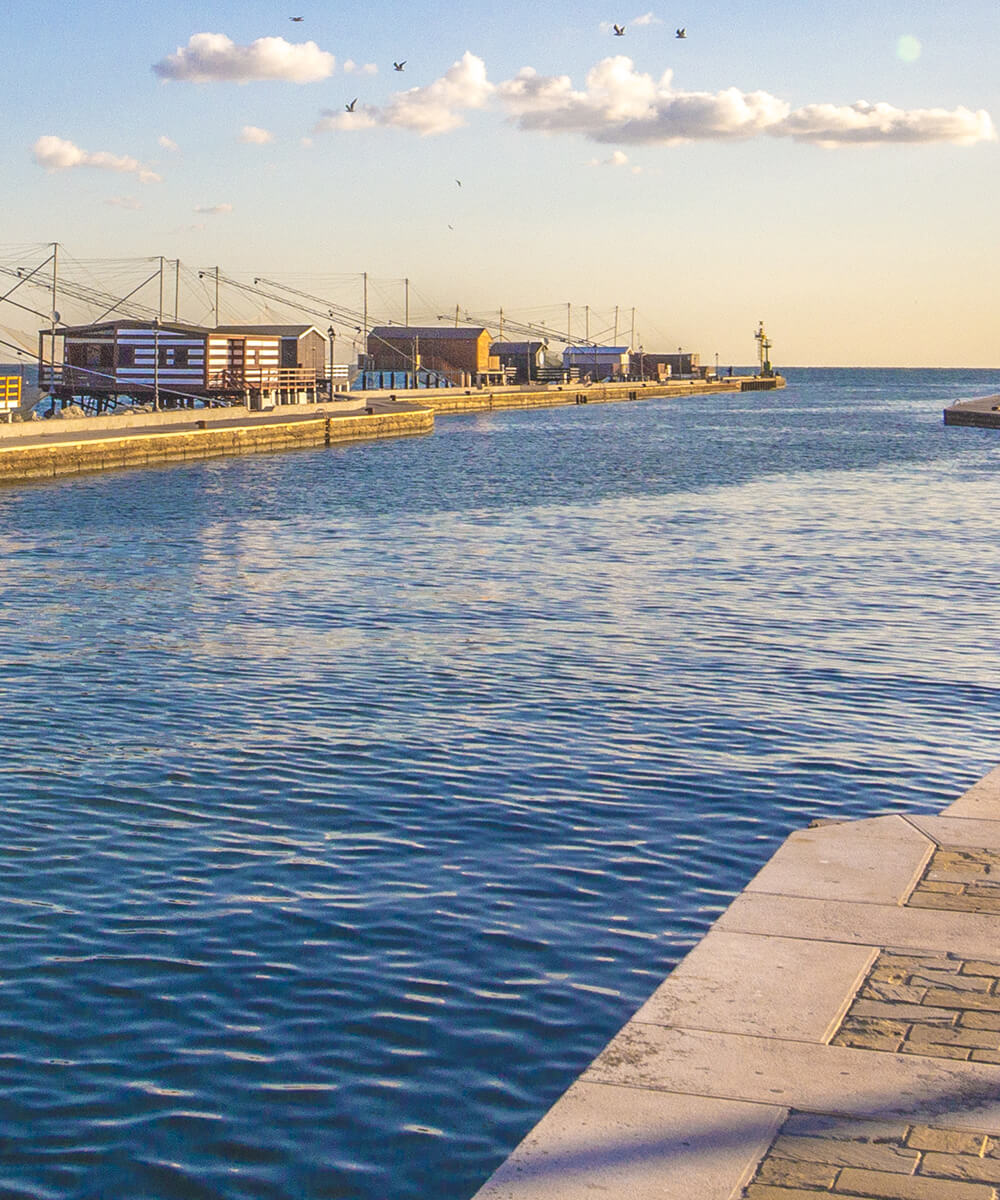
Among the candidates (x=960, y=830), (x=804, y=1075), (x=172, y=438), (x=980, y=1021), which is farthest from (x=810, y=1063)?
(x=172, y=438)

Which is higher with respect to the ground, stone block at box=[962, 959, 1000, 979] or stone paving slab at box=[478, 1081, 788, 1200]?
stone block at box=[962, 959, 1000, 979]

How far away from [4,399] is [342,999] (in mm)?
73370

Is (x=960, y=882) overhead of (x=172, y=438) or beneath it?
beneath

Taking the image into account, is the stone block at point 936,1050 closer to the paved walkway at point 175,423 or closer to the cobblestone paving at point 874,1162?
the cobblestone paving at point 874,1162

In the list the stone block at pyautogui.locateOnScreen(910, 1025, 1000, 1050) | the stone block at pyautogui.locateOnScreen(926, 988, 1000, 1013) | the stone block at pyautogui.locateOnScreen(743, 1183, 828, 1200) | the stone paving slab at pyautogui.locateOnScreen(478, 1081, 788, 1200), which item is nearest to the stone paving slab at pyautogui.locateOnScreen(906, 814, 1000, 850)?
the stone block at pyautogui.locateOnScreen(926, 988, 1000, 1013)

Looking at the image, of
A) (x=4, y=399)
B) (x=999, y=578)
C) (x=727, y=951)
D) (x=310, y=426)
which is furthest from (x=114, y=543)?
(x=310, y=426)

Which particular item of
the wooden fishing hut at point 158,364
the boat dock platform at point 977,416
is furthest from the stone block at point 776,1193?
the boat dock platform at point 977,416

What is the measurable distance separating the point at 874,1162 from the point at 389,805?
935cm

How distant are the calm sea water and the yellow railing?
4094 centimetres

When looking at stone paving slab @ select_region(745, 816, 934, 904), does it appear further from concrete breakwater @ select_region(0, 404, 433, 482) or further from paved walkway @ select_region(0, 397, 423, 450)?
paved walkway @ select_region(0, 397, 423, 450)

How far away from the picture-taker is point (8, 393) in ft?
261

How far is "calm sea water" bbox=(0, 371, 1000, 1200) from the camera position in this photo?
9633 mm

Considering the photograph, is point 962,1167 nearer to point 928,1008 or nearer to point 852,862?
point 928,1008

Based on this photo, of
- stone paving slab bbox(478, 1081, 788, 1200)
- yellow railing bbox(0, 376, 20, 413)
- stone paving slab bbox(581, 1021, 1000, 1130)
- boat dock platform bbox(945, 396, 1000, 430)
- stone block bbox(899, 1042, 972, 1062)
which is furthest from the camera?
boat dock platform bbox(945, 396, 1000, 430)
